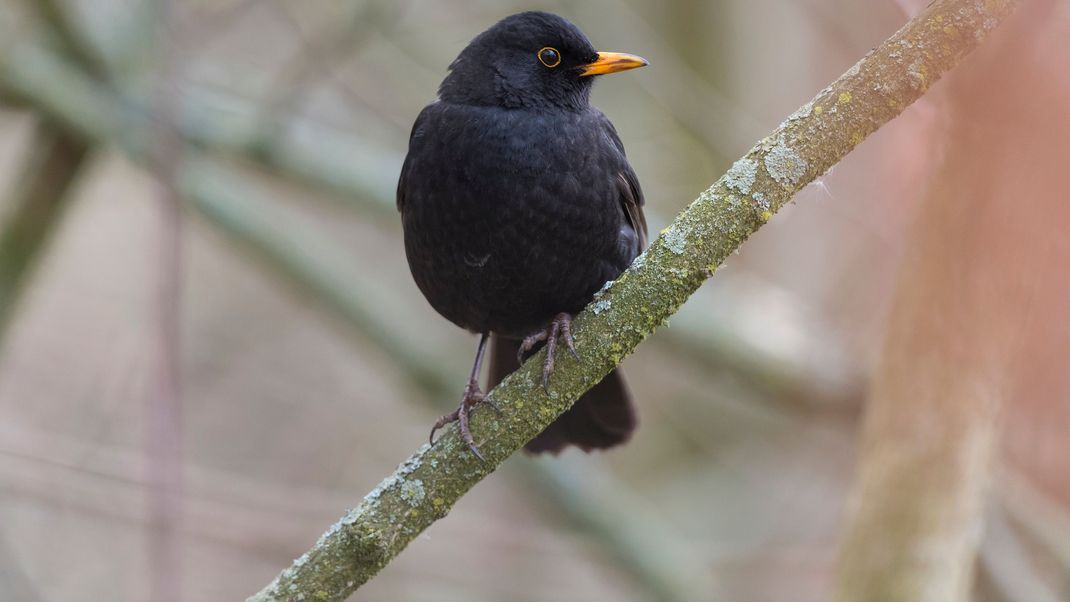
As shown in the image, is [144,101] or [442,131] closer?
[442,131]

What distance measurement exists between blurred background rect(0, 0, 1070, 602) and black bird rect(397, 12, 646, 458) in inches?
39.6

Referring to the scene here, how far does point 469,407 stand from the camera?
3172 millimetres

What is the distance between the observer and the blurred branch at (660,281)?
257 centimetres

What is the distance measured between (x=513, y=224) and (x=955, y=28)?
1.39 meters

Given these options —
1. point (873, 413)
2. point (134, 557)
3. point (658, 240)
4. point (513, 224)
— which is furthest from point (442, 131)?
point (134, 557)

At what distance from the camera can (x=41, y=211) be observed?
4863 mm

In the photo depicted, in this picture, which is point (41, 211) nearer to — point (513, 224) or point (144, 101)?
point (144, 101)

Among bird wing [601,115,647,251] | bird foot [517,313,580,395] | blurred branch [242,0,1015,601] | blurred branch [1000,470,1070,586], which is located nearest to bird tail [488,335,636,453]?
bird wing [601,115,647,251]

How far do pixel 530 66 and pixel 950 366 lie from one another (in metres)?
1.70

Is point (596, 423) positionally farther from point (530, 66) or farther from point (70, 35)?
point (70, 35)

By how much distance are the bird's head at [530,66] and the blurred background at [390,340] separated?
3.27ft

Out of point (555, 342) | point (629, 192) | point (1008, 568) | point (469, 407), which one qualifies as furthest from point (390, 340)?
point (1008, 568)

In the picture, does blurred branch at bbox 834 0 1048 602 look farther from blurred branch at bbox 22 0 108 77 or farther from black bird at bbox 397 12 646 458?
blurred branch at bbox 22 0 108 77

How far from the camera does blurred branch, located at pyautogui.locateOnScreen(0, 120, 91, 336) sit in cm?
475
